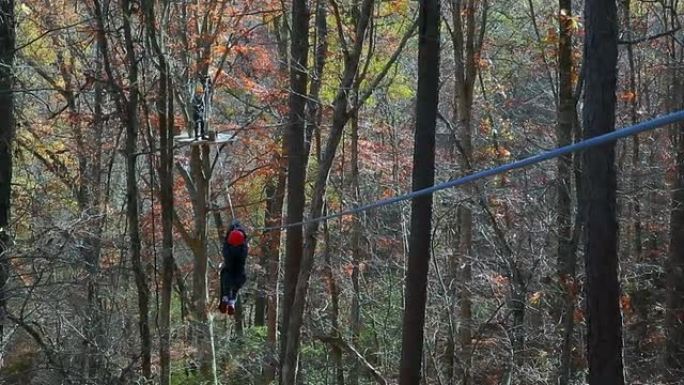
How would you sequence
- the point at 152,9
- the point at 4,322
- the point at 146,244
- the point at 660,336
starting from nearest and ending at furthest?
1. the point at 4,322
2. the point at 152,9
3. the point at 660,336
4. the point at 146,244

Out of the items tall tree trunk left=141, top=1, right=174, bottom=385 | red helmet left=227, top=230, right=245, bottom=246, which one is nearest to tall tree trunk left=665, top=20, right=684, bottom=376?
red helmet left=227, top=230, right=245, bottom=246

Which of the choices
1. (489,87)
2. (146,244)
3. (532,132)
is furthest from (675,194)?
(146,244)

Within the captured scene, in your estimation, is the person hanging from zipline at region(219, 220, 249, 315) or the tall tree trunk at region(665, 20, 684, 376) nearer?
the person hanging from zipline at region(219, 220, 249, 315)

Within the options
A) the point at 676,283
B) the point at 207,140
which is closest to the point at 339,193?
the point at 676,283

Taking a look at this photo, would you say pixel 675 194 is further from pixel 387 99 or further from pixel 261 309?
pixel 261 309

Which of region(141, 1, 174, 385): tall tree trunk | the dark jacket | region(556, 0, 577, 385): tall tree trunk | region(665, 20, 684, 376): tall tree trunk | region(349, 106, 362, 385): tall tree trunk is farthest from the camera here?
region(349, 106, 362, 385): tall tree trunk

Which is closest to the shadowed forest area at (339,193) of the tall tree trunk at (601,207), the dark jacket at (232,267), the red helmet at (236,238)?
the tall tree trunk at (601,207)

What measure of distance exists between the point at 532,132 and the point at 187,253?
10934 millimetres

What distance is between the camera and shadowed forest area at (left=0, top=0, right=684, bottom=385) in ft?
31.0

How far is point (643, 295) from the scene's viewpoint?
1695 cm

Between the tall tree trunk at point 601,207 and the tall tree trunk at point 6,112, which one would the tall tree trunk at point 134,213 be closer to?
the tall tree trunk at point 6,112

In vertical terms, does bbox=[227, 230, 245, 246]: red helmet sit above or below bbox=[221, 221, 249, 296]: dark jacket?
above

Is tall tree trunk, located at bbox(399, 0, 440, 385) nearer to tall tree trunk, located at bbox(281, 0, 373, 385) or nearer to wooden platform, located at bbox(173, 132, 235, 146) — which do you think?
tall tree trunk, located at bbox(281, 0, 373, 385)

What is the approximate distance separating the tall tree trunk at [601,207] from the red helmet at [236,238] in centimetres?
377
